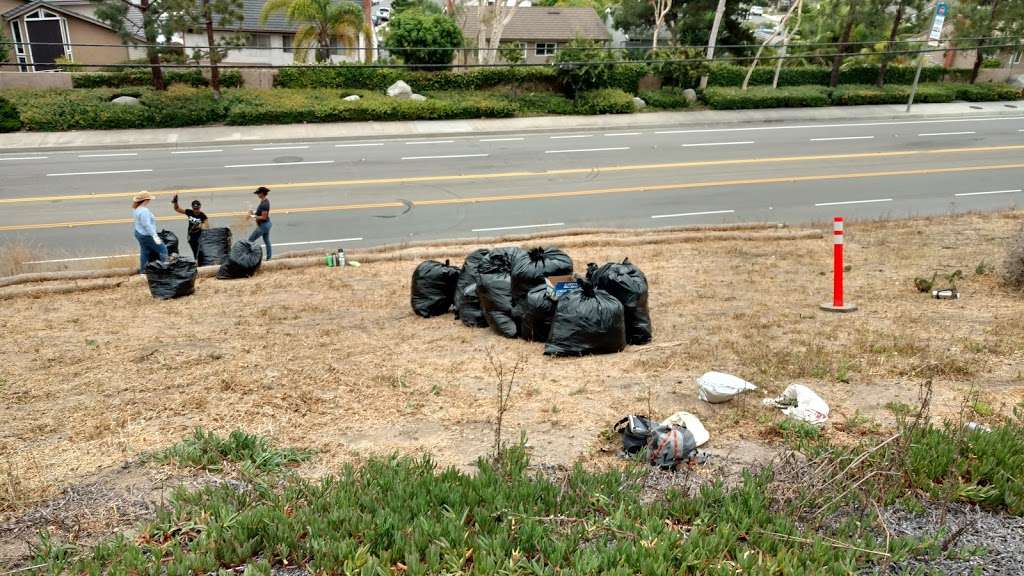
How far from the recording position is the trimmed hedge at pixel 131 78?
1117 inches

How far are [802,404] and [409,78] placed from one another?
2699cm

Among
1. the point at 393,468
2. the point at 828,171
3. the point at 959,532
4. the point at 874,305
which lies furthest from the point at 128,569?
the point at 828,171

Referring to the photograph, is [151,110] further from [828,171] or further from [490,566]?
[490,566]

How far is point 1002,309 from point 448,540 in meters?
7.98

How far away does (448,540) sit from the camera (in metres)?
4.36

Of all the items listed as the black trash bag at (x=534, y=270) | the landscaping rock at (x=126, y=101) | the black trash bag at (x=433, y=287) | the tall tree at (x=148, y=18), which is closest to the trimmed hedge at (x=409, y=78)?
the landscaping rock at (x=126, y=101)

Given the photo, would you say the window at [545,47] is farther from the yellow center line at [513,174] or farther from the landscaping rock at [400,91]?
the yellow center line at [513,174]

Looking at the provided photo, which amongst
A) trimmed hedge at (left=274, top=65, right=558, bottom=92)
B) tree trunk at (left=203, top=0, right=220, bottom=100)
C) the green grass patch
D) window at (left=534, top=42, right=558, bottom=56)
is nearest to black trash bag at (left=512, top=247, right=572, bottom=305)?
the green grass patch

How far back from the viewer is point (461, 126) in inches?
1084

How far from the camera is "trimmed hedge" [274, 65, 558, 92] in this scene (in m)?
30.5

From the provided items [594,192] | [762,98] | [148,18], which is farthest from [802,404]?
[762,98]

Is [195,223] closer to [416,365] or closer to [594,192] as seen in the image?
[416,365]

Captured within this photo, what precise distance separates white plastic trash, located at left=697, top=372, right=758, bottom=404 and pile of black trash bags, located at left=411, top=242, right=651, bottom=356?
56.9 inches

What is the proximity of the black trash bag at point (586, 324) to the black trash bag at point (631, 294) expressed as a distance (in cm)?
34
